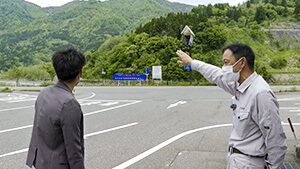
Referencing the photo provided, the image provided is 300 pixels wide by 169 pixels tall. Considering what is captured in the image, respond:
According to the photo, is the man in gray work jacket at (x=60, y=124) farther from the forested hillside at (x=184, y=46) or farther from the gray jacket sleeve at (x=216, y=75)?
the forested hillside at (x=184, y=46)

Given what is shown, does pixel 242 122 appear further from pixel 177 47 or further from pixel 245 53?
pixel 177 47

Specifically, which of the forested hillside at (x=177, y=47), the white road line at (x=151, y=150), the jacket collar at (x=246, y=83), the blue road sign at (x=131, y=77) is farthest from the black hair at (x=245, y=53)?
the forested hillside at (x=177, y=47)

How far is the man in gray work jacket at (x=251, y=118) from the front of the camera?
237cm

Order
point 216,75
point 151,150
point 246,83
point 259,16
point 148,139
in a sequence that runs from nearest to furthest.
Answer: point 246,83
point 216,75
point 151,150
point 148,139
point 259,16

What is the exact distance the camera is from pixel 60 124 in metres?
2.36

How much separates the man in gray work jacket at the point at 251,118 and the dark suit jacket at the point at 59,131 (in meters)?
1.57

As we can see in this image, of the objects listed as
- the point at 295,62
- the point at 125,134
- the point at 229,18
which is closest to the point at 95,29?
the point at 229,18

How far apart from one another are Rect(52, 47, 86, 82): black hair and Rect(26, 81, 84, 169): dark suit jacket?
4.6 inches

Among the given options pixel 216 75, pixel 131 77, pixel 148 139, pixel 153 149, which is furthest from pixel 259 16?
pixel 216 75

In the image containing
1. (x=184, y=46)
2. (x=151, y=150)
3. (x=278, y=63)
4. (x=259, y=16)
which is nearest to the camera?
(x=151, y=150)

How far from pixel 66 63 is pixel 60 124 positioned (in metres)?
0.58

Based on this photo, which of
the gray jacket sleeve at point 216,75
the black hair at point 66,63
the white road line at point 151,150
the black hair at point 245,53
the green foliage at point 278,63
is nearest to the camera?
the black hair at point 66,63

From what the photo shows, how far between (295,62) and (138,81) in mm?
58423

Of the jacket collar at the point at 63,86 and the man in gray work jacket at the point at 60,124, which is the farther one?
the jacket collar at the point at 63,86
